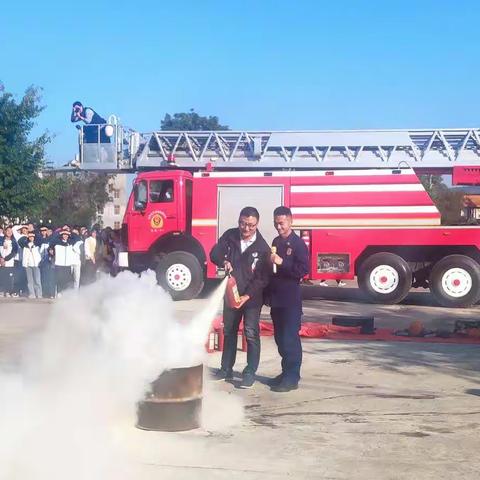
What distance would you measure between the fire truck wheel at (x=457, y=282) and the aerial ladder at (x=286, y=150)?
3.61m

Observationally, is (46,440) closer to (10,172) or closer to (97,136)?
(10,172)

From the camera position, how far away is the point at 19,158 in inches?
788

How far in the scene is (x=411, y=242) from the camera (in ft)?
54.3

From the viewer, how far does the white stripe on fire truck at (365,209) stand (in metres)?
16.9

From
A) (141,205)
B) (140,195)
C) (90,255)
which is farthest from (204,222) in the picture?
(90,255)

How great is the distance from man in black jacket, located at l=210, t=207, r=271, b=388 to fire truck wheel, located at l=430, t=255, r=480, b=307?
30.3 feet

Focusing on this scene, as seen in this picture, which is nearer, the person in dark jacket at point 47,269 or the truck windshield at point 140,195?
the person in dark jacket at point 47,269

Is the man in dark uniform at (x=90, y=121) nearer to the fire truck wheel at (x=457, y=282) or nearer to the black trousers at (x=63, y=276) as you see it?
the black trousers at (x=63, y=276)

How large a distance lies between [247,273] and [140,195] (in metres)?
10.6

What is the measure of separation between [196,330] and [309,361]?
317cm

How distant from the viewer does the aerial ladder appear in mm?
20578

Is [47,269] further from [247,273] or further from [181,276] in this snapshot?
[247,273]

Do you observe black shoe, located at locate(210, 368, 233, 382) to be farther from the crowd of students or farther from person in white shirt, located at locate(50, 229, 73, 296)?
person in white shirt, located at locate(50, 229, 73, 296)

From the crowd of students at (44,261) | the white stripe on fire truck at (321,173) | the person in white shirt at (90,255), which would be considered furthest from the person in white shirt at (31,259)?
the white stripe on fire truck at (321,173)
